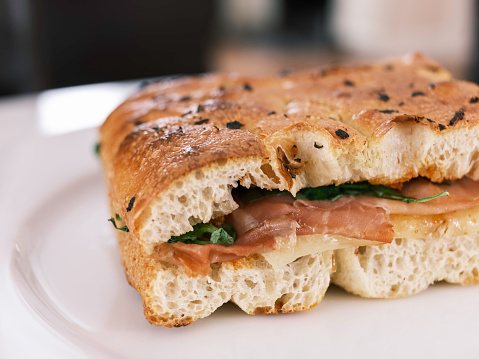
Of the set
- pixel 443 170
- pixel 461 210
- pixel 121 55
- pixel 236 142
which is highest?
pixel 236 142

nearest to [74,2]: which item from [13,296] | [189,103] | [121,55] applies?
[121,55]

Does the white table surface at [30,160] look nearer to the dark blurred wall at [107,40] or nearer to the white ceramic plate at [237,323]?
the white ceramic plate at [237,323]

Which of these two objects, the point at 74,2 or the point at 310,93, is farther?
the point at 74,2

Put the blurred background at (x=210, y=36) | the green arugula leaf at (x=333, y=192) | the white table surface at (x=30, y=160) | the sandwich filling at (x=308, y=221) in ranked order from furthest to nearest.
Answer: the blurred background at (x=210, y=36) < the green arugula leaf at (x=333, y=192) < the sandwich filling at (x=308, y=221) < the white table surface at (x=30, y=160)

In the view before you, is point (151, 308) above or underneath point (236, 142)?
underneath

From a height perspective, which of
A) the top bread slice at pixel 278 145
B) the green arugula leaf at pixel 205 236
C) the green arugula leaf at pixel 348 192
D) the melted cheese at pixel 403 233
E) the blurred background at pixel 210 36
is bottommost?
the blurred background at pixel 210 36

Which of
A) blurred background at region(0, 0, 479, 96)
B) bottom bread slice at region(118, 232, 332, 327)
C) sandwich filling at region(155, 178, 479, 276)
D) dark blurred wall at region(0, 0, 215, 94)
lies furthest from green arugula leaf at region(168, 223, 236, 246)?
dark blurred wall at region(0, 0, 215, 94)

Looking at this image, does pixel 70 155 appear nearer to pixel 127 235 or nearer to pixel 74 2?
pixel 127 235

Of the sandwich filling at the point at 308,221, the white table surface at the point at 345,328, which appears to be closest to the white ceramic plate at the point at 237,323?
the white table surface at the point at 345,328
